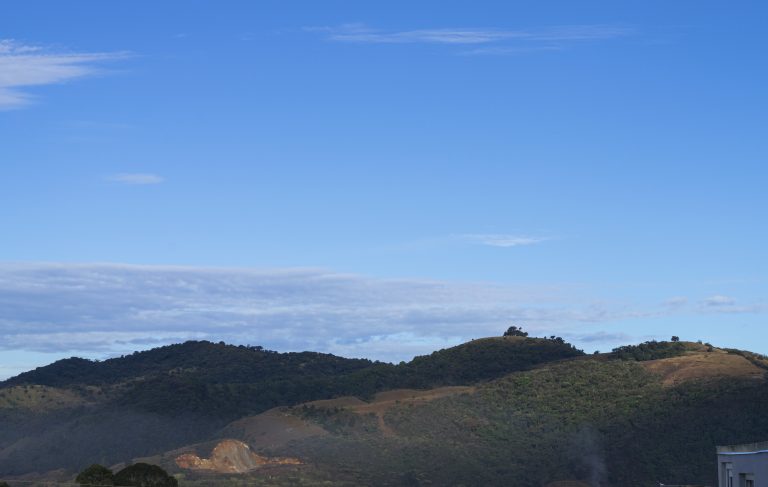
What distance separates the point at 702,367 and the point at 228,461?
50.4 m

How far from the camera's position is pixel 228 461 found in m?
99.7

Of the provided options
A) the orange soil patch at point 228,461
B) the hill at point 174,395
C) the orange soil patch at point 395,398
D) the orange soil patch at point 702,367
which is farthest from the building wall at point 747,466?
the hill at point 174,395

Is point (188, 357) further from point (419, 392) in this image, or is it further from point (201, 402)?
point (419, 392)

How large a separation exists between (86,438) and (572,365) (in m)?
53.7

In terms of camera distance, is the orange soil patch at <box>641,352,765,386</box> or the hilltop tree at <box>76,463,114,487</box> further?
the orange soil patch at <box>641,352,765,386</box>

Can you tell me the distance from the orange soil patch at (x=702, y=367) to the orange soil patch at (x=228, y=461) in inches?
1607

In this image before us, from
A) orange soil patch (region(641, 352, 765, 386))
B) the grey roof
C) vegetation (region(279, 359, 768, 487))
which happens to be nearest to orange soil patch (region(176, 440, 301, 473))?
vegetation (region(279, 359, 768, 487))

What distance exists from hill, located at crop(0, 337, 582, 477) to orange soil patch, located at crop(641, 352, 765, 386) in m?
20.6

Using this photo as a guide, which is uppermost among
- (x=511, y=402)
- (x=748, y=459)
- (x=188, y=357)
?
(x=188, y=357)

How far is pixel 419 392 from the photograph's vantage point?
129750 mm

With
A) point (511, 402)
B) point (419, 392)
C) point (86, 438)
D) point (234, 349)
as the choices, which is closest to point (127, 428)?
point (86, 438)

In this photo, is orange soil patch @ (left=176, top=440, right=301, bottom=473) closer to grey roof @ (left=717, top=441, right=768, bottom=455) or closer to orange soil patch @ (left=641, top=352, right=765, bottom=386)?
orange soil patch @ (left=641, top=352, right=765, bottom=386)

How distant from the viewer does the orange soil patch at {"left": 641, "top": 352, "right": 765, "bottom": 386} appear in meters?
117

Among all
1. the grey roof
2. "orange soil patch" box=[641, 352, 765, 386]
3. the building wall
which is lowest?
the building wall
